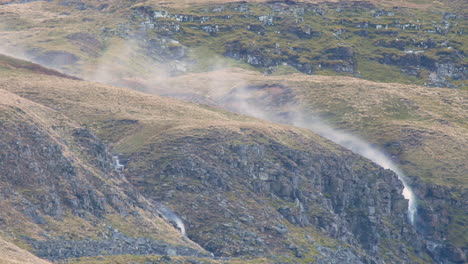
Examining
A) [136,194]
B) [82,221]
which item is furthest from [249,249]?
[82,221]

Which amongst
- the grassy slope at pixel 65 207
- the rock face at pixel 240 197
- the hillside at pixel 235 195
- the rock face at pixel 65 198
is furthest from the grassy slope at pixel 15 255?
the rock face at pixel 240 197

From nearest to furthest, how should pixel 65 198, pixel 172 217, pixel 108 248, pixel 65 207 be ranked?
pixel 108 248
pixel 65 207
pixel 65 198
pixel 172 217

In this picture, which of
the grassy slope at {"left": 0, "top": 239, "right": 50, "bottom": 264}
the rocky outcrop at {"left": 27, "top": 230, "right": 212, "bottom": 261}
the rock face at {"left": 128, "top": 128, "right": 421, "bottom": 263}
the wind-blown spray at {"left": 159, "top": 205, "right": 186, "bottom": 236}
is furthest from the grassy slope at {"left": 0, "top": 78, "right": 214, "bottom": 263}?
the rock face at {"left": 128, "top": 128, "right": 421, "bottom": 263}

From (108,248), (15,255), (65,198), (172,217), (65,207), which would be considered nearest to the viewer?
(15,255)

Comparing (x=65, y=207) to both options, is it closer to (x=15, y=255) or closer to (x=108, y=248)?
(x=108, y=248)

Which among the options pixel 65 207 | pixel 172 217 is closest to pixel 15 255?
pixel 65 207

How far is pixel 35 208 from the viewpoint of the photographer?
139000mm

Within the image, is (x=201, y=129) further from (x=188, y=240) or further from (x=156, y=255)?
(x=156, y=255)

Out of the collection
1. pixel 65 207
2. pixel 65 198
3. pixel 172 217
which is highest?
pixel 65 198

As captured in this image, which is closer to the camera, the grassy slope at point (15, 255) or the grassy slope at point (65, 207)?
the grassy slope at point (15, 255)

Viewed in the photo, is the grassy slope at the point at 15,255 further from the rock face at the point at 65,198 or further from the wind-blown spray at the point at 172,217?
the wind-blown spray at the point at 172,217

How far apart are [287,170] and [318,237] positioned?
21.8m

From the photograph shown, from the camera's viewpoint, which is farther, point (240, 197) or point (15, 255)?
point (240, 197)

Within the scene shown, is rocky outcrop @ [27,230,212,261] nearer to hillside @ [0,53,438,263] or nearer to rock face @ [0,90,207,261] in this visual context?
rock face @ [0,90,207,261]
